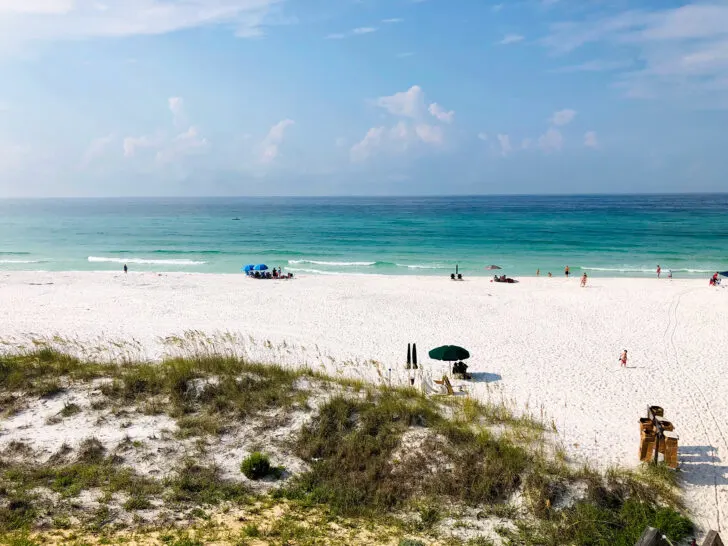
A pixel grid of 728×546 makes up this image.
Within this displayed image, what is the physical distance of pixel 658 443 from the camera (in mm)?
9891

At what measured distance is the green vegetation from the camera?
7785 mm

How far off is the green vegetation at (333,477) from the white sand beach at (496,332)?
62.2 inches

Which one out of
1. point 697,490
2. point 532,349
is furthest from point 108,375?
point 532,349

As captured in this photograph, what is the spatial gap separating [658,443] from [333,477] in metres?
6.42

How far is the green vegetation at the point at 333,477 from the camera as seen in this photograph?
25.5 feet

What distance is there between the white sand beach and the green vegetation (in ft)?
5.19

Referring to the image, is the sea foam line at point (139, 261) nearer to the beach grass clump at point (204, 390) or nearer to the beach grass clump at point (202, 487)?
the beach grass clump at point (204, 390)

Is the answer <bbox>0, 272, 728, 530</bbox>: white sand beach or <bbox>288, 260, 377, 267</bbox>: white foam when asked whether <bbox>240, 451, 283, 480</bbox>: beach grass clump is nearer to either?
<bbox>0, 272, 728, 530</bbox>: white sand beach

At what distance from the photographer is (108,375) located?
40.9 feet

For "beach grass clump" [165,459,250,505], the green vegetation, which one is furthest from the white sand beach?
"beach grass clump" [165,459,250,505]

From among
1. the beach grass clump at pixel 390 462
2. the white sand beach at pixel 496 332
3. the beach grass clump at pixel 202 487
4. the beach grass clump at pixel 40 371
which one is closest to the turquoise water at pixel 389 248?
the white sand beach at pixel 496 332

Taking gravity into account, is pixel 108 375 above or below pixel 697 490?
above

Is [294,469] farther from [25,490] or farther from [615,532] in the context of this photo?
[615,532]

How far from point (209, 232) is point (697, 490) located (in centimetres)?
7938
